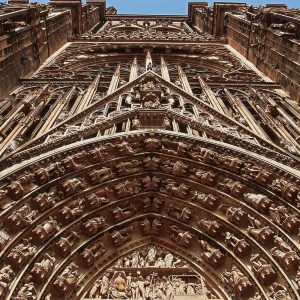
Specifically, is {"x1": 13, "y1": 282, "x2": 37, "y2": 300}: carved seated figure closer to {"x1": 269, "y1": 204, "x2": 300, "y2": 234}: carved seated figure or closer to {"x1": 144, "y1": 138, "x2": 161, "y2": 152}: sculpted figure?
{"x1": 144, "y1": 138, "x2": 161, "y2": 152}: sculpted figure

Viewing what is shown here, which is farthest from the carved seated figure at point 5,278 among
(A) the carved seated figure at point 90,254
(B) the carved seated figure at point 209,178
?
(B) the carved seated figure at point 209,178

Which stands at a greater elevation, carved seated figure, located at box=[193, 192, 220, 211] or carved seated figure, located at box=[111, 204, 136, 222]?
carved seated figure, located at box=[193, 192, 220, 211]

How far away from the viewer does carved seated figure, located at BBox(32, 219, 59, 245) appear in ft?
29.7

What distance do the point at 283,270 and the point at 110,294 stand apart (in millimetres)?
3148

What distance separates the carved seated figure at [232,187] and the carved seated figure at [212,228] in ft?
2.30

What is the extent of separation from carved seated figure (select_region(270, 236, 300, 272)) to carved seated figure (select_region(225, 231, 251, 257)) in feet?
1.77

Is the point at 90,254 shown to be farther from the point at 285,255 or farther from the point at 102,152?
the point at 285,255

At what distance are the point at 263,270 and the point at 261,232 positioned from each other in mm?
801

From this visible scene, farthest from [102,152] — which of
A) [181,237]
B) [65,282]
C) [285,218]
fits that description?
[285,218]

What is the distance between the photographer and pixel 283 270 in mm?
8625

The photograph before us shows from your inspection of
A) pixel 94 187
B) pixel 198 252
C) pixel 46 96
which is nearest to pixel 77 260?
pixel 94 187

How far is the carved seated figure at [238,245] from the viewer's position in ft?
31.0

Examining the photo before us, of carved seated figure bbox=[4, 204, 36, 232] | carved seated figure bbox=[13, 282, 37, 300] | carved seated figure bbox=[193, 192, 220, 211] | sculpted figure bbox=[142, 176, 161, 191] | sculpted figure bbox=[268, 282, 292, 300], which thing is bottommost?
carved seated figure bbox=[13, 282, 37, 300]

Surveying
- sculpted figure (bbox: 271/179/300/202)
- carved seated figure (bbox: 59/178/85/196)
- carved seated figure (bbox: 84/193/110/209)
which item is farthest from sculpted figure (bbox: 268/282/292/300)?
carved seated figure (bbox: 59/178/85/196)
